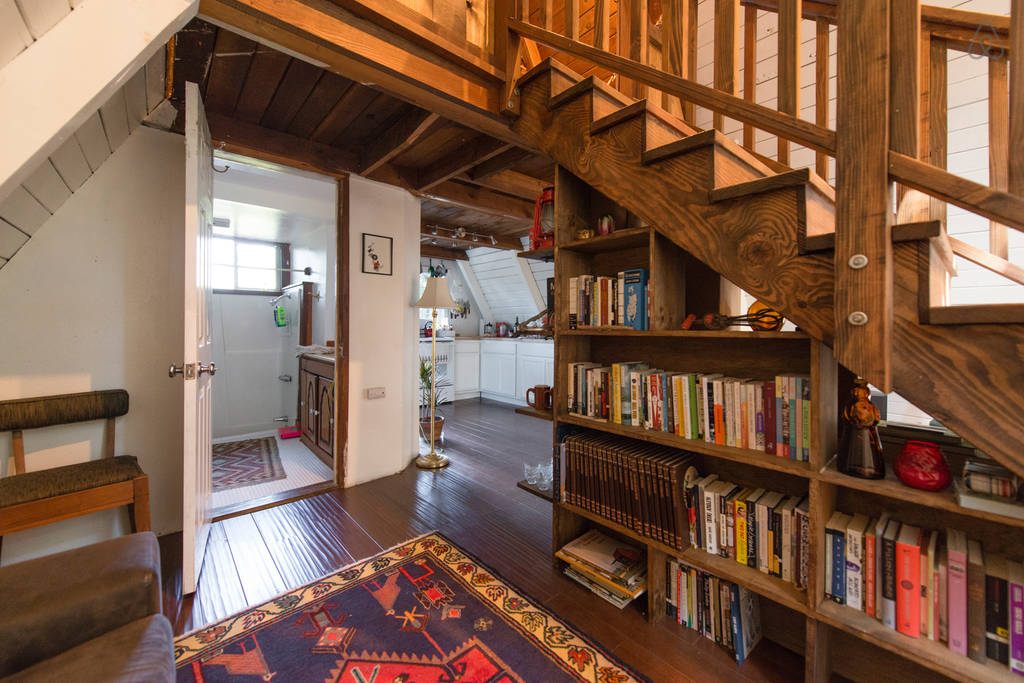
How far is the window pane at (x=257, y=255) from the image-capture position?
442cm

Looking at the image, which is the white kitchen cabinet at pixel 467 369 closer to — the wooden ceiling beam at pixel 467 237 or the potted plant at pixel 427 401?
the potted plant at pixel 427 401

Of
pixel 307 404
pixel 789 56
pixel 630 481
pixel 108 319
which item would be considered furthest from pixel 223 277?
pixel 789 56

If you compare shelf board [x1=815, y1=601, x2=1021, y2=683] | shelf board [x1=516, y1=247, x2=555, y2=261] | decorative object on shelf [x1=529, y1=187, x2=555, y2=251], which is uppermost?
decorative object on shelf [x1=529, y1=187, x2=555, y2=251]

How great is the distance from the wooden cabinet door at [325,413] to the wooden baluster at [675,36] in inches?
115

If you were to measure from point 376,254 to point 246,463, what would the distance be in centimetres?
202

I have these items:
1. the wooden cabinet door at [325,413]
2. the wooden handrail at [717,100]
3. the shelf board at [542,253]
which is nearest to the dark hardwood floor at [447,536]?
the wooden cabinet door at [325,413]

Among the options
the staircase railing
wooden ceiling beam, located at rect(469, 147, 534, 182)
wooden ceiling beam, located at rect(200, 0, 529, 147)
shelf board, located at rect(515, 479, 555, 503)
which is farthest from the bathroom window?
the staircase railing

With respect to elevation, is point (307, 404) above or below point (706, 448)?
below

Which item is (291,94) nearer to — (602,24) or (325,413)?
(602,24)

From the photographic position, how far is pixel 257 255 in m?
4.52

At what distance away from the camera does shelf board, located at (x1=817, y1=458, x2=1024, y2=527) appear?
911mm

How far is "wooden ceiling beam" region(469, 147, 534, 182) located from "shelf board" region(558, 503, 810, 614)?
2236 mm

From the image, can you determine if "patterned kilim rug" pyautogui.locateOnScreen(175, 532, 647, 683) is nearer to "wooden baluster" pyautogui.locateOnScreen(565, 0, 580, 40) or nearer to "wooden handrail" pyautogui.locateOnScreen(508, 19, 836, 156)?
"wooden handrail" pyautogui.locateOnScreen(508, 19, 836, 156)

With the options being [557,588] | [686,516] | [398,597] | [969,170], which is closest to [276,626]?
[398,597]
